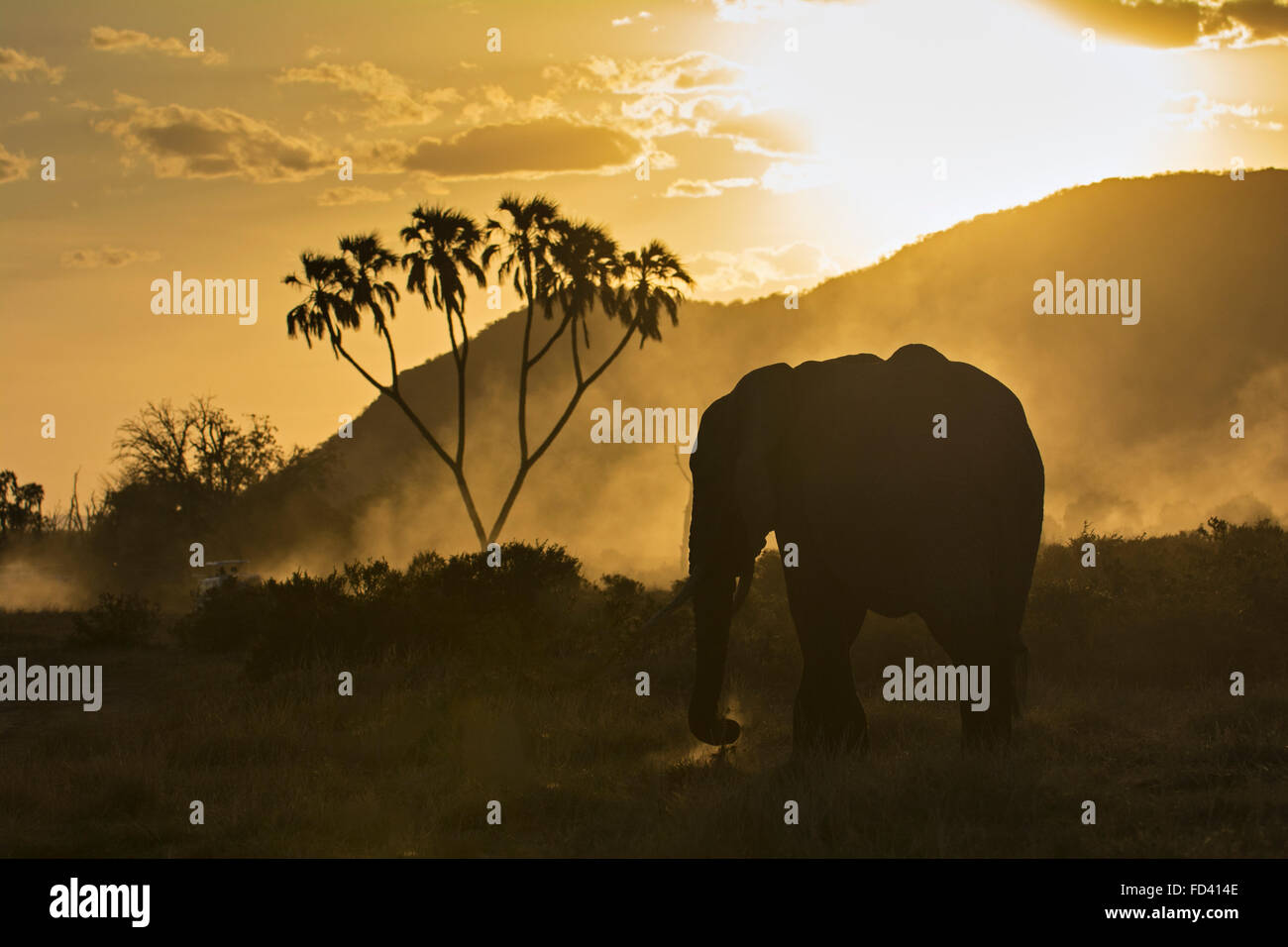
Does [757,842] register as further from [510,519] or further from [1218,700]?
[510,519]

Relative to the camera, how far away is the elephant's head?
9.76 metres

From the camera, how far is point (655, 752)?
440 inches

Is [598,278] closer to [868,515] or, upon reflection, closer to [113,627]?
[113,627]

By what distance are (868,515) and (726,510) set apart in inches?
55.6

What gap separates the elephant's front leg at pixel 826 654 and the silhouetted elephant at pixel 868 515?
1 cm

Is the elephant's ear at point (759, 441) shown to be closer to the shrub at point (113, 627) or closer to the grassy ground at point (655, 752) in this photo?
the grassy ground at point (655, 752)

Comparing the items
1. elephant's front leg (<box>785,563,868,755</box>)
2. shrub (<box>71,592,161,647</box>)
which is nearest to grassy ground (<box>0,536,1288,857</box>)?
elephant's front leg (<box>785,563,868,755</box>)

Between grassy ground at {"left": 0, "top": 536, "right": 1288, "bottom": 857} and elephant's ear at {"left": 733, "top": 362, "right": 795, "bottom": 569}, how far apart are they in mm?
1894

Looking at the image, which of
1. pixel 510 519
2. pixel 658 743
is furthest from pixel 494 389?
pixel 658 743

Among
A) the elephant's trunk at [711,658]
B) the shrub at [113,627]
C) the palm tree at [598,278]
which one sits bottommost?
the shrub at [113,627]

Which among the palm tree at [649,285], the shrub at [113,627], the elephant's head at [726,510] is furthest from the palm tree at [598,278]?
the elephant's head at [726,510]

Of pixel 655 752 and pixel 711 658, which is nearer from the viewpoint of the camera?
pixel 711 658

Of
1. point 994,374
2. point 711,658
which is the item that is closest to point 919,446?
point 711,658

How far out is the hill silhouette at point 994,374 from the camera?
216 feet
